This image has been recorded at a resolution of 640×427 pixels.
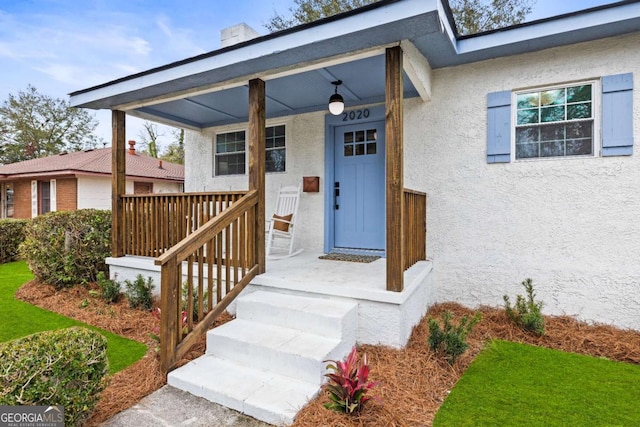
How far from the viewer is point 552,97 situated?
388 centimetres

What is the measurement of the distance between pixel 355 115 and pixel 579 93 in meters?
2.73

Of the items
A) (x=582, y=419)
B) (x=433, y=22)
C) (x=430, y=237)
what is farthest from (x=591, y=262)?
(x=433, y=22)

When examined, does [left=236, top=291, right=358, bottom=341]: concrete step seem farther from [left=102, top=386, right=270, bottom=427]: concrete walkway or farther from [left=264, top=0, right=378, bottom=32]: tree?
[left=264, top=0, right=378, bottom=32]: tree

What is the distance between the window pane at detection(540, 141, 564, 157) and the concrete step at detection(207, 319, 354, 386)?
10.3 ft

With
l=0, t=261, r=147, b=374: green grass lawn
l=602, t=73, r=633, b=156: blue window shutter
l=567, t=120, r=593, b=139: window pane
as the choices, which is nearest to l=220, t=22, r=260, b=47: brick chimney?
l=0, t=261, r=147, b=374: green grass lawn

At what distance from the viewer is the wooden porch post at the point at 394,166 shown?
3.00 m

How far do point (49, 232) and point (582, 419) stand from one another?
22.2 ft

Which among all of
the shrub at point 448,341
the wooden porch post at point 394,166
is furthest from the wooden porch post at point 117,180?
the shrub at point 448,341

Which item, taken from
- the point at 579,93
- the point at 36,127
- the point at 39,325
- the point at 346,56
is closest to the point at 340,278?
the point at 346,56

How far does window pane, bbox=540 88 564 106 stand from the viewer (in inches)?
151

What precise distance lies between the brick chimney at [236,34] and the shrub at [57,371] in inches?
197

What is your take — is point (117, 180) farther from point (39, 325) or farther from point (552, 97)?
point (552, 97)

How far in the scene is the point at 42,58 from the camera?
50.3 ft

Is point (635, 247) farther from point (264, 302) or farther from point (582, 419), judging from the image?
point (264, 302)
